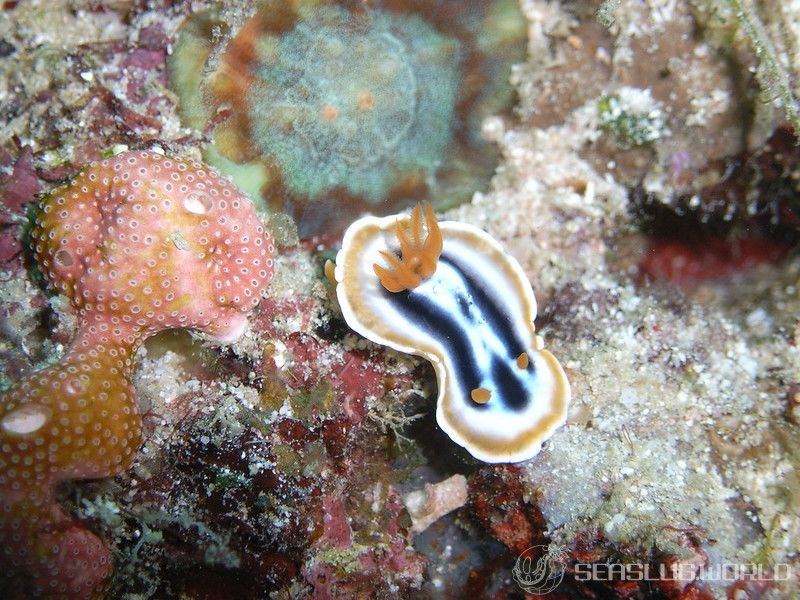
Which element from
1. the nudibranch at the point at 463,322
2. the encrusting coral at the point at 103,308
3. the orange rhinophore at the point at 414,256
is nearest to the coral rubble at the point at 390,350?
the encrusting coral at the point at 103,308

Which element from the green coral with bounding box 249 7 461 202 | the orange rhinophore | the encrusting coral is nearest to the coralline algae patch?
the green coral with bounding box 249 7 461 202

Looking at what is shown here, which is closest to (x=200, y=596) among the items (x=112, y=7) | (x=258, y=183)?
(x=258, y=183)

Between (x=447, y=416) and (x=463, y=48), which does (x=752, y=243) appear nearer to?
(x=463, y=48)

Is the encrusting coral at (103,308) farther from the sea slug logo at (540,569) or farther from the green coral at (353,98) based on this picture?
the sea slug logo at (540,569)

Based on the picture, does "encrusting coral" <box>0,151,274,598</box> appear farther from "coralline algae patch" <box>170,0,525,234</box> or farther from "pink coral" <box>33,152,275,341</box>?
"coralline algae patch" <box>170,0,525,234</box>

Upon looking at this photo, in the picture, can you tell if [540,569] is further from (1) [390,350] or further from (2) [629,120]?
(2) [629,120]

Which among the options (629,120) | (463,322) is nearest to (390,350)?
(463,322)

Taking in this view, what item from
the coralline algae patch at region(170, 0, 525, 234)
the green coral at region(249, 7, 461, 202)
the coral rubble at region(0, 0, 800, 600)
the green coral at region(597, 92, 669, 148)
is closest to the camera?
the coral rubble at region(0, 0, 800, 600)
